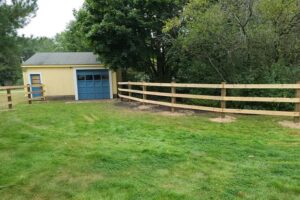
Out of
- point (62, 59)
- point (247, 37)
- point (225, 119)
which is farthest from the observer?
point (62, 59)

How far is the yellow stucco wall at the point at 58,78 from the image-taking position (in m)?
15.4

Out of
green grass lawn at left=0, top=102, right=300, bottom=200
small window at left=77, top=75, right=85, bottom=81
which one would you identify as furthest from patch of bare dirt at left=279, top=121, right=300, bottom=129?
small window at left=77, top=75, right=85, bottom=81

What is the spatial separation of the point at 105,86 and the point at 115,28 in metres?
5.89

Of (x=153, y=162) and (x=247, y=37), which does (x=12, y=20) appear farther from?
(x=247, y=37)

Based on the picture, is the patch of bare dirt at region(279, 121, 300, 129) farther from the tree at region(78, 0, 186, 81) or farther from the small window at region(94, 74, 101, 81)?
the small window at region(94, 74, 101, 81)

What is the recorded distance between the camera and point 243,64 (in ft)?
28.7

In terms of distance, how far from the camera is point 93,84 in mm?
15617

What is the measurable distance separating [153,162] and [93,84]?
12.6 meters

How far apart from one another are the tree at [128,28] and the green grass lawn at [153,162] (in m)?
5.87

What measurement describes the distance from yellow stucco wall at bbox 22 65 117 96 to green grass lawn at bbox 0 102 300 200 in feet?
32.2

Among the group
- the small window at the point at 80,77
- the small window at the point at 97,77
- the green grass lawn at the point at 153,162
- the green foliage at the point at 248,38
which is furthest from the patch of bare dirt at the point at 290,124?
the small window at the point at 80,77

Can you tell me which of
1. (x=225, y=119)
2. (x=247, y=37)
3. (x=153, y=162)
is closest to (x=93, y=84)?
(x=247, y=37)

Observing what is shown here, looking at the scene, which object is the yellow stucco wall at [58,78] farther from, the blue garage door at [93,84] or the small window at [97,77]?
the small window at [97,77]

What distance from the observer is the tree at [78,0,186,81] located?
10559 millimetres
